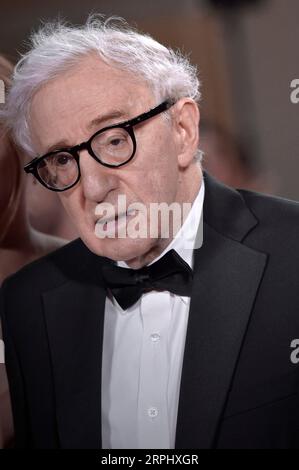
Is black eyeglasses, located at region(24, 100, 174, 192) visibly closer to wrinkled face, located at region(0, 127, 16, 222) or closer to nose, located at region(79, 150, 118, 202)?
nose, located at region(79, 150, 118, 202)

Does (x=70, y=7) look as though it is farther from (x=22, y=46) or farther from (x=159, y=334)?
(x=159, y=334)

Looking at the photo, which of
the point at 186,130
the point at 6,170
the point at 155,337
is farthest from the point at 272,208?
the point at 6,170

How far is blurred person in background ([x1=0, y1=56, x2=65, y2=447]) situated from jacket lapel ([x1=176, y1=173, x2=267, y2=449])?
465 mm

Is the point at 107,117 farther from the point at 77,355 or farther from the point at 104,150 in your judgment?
the point at 77,355

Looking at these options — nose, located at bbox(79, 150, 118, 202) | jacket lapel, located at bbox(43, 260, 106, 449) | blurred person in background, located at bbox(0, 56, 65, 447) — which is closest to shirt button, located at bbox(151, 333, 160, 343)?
jacket lapel, located at bbox(43, 260, 106, 449)

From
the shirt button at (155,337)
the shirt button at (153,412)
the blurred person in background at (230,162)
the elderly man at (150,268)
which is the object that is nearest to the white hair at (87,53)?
the elderly man at (150,268)

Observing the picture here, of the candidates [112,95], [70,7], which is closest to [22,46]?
[70,7]

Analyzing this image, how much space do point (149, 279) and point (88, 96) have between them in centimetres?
37

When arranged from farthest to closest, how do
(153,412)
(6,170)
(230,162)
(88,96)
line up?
1. (230,162)
2. (6,170)
3. (153,412)
4. (88,96)

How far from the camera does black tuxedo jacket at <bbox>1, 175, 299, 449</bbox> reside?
3.82 ft

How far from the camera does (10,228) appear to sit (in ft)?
4.94

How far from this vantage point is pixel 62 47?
1.19 metres

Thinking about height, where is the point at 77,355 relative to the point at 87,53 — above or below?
below
